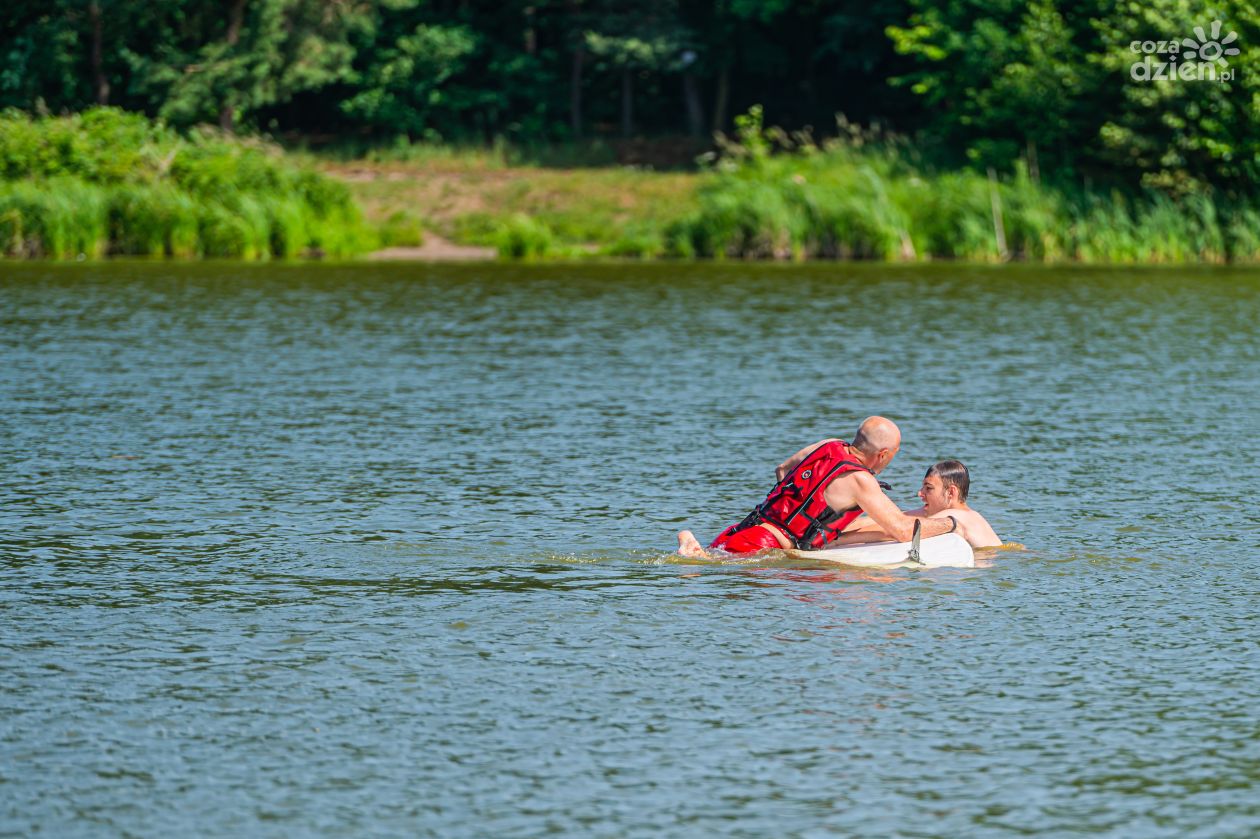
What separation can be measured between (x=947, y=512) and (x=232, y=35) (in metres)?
44.2

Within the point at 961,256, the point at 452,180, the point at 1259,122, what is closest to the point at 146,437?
the point at 961,256

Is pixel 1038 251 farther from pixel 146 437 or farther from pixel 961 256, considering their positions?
pixel 146 437

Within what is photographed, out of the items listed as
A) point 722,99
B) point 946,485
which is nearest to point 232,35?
point 722,99

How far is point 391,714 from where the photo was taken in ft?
28.0

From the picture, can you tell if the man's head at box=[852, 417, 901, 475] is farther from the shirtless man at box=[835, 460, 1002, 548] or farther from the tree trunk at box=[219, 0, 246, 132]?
the tree trunk at box=[219, 0, 246, 132]

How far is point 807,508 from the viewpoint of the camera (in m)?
11.6

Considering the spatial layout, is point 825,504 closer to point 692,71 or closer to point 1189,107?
point 1189,107

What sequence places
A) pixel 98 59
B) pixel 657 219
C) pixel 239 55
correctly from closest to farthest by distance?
pixel 657 219, pixel 239 55, pixel 98 59

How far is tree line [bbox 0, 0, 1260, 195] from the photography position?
123 ft

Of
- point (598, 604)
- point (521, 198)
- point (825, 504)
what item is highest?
point (521, 198)

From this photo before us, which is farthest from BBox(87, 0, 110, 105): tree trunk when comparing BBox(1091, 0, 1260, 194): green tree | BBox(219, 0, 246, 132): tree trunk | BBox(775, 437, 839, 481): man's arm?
BBox(775, 437, 839, 481): man's arm

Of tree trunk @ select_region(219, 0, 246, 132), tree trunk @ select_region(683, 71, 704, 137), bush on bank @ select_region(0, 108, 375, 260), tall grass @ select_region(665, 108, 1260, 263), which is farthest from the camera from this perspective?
tree trunk @ select_region(683, 71, 704, 137)
